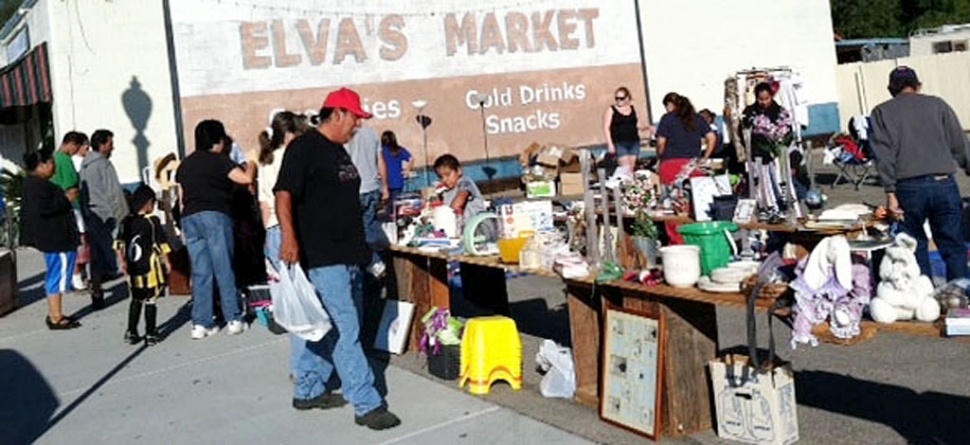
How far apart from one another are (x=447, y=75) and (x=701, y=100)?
22.4 ft

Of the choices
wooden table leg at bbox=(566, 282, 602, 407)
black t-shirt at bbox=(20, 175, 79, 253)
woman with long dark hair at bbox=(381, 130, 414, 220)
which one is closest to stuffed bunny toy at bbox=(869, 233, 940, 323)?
wooden table leg at bbox=(566, 282, 602, 407)

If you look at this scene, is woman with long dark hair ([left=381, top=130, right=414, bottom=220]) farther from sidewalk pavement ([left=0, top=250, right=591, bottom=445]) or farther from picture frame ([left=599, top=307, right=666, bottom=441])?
picture frame ([left=599, top=307, right=666, bottom=441])

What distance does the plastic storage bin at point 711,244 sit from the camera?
16.7 feet

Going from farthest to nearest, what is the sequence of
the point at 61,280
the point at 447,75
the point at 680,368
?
1. the point at 447,75
2. the point at 61,280
3. the point at 680,368

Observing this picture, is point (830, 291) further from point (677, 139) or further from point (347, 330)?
point (677, 139)

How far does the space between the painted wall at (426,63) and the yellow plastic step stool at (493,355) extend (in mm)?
13930

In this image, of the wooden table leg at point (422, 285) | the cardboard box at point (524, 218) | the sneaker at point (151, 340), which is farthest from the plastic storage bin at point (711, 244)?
the sneaker at point (151, 340)

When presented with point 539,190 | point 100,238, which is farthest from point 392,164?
point 100,238

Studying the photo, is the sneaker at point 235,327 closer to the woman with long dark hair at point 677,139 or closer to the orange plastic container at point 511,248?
the orange plastic container at point 511,248

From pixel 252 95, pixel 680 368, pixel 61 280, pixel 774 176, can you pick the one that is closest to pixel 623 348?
pixel 680 368

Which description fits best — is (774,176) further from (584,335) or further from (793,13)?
(793,13)

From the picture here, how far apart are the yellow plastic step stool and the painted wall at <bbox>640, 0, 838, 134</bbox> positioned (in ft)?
59.7

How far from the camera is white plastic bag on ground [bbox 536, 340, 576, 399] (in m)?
6.09

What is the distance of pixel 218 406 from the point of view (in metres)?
6.71
